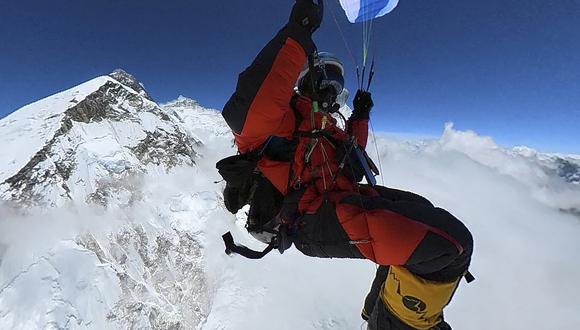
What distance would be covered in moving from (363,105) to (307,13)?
1784 millimetres

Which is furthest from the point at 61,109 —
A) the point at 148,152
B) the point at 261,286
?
the point at 261,286

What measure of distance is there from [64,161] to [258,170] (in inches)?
3748

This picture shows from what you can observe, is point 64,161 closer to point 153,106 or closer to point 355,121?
point 153,106

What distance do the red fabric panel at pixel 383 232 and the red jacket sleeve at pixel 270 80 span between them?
3.17 ft

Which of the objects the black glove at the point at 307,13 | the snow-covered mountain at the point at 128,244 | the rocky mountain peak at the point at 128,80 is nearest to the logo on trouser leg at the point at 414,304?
the black glove at the point at 307,13

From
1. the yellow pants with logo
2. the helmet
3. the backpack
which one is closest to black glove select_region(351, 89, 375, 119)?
the helmet

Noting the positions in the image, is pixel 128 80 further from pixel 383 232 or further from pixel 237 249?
pixel 383 232

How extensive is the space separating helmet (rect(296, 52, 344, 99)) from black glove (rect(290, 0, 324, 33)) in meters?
0.34

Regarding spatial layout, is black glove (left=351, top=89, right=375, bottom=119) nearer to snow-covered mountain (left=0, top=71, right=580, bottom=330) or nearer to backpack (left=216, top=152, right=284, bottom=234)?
backpack (left=216, top=152, right=284, bottom=234)

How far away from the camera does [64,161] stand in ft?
272

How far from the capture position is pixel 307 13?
266 centimetres

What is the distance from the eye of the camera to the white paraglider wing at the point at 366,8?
3.52 m

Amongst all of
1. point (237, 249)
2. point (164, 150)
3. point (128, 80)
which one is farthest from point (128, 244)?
point (237, 249)

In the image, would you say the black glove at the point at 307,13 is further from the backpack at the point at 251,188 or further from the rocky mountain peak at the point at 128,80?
the rocky mountain peak at the point at 128,80
